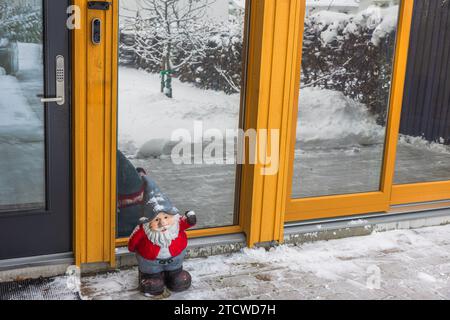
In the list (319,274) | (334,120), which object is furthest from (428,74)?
(319,274)

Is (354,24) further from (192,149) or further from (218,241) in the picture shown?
(218,241)

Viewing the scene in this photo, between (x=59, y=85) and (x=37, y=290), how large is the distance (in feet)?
3.55

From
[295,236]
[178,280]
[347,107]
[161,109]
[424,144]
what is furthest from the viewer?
[424,144]

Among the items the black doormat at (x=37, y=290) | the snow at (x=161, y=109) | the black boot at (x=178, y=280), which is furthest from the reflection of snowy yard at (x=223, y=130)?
the black doormat at (x=37, y=290)

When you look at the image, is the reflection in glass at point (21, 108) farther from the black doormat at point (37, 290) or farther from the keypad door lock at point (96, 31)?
the black doormat at point (37, 290)

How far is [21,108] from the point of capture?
2994 mm

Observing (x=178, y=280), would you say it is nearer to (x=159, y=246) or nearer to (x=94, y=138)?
(x=159, y=246)

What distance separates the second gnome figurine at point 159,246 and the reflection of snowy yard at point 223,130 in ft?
1.40

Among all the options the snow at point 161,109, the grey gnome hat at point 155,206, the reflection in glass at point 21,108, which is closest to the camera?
the reflection in glass at point 21,108

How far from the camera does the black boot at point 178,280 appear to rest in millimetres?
3098

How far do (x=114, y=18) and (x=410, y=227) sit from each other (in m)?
2.66

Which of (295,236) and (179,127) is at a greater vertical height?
(179,127)

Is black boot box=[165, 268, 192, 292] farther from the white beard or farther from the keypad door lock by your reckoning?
the keypad door lock

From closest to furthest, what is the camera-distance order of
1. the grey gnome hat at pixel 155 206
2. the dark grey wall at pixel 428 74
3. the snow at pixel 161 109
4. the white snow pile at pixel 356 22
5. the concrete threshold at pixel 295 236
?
the grey gnome hat at pixel 155 206 → the concrete threshold at pixel 295 236 → the snow at pixel 161 109 → the white snow pile at pixel 356 22 → the dark grey wall at pixel 428 74
